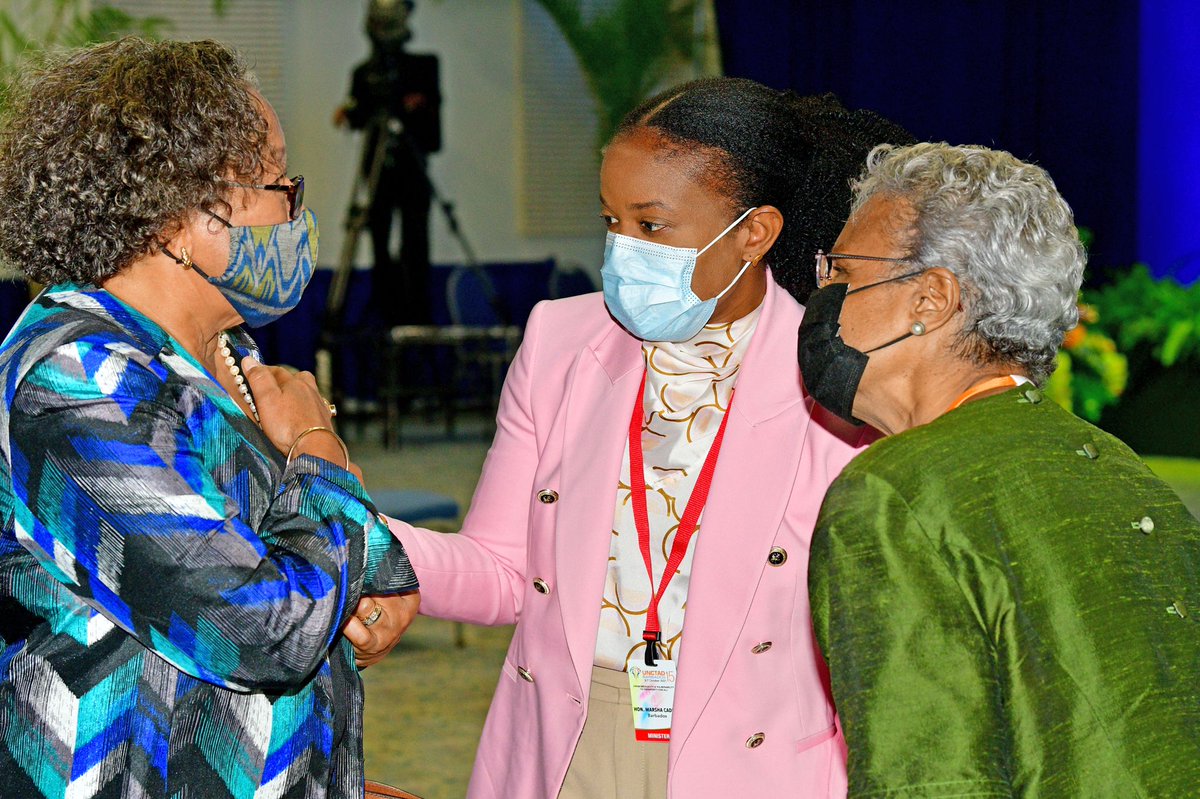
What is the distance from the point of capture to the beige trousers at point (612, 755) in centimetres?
172

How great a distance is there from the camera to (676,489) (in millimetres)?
1788

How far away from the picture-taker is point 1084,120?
9.06m

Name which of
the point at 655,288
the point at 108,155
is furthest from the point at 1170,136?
the point at 108,155

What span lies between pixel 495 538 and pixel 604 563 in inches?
8.6

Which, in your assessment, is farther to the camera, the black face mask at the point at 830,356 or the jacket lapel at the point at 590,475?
the jacket lapel at the point at 590,475

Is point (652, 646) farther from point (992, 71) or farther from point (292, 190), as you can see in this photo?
point (992, 71)

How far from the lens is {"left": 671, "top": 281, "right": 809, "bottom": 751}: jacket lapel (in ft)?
5.50

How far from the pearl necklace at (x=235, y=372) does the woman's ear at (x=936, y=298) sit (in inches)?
30.6

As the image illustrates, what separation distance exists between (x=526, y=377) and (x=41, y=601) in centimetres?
79

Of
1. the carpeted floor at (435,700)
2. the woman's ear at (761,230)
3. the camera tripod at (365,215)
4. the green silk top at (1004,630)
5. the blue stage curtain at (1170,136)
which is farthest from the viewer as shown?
the camera tripod at (365,215)

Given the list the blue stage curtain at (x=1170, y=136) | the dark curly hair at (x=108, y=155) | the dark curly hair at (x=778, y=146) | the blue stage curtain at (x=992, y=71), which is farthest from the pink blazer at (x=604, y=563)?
the blue stage curtain at (x=1170, y=136)

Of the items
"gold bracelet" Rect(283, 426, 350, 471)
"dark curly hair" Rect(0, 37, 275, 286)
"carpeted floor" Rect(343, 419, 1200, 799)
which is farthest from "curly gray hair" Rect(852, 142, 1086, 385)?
"carpeted floor" Rect(343, 419, 1200, 799)

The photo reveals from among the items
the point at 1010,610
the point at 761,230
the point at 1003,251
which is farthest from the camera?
the point at 761,230

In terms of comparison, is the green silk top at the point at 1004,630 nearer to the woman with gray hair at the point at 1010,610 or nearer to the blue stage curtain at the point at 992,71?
the woman with gray hair at the point at 1010,610
